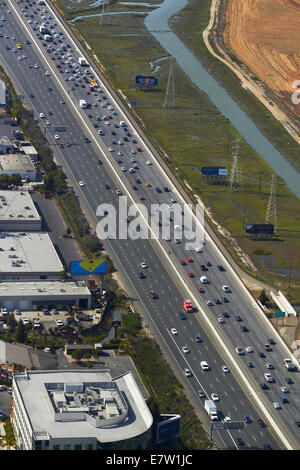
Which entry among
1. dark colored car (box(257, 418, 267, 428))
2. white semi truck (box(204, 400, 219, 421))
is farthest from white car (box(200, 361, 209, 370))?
dark colored car (box(257, 418, 267, 428))

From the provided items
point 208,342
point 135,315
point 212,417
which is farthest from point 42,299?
point 212,417

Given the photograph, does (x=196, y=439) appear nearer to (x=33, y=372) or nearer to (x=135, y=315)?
(x=33, y=372)

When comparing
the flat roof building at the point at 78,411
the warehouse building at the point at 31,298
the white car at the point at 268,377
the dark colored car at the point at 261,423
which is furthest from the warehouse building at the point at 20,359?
the white car at the point at 268,377

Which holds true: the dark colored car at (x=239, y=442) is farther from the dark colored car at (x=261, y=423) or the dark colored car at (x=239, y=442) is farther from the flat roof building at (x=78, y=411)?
the flat roof building at (x=78, y=411)

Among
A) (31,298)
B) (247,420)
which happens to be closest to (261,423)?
(247,420)

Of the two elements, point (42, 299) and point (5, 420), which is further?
point (42, 299)
